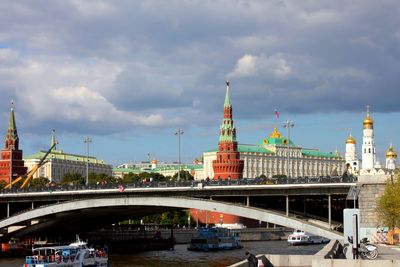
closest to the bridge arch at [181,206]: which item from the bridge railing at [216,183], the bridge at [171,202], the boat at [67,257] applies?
the bridge at [171,202]

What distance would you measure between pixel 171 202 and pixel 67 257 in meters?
13.0

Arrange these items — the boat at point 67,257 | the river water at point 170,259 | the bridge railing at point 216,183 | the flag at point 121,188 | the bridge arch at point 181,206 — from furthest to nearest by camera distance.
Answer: the flag at point 121,188, the river water at point 170,259, the bridge railing at point 216,183, the bridge arch at point 181,206, the boat at point 67,257

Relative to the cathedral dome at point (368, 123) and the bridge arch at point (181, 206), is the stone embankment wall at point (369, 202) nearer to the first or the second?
the bridge arch at point (181, 206)

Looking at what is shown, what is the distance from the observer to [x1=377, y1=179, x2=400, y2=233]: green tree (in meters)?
59.8

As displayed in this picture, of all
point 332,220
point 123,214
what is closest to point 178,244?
point 123,214

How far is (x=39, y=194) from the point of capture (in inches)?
3568

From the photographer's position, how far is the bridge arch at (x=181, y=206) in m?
66.1

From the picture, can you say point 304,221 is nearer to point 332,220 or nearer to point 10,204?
point 332,220

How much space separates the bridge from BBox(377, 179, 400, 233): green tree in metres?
3.29

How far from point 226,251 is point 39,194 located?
27.1m

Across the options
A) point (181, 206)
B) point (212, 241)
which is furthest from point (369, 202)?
point (212, 241)

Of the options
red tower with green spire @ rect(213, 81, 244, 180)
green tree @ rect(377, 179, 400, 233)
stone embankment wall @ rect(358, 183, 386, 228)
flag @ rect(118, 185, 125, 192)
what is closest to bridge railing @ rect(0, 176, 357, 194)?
flag @ rect(118, 185, 125, 192)

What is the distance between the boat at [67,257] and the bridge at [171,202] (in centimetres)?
967

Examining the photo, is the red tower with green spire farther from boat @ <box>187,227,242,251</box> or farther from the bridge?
the bridge
